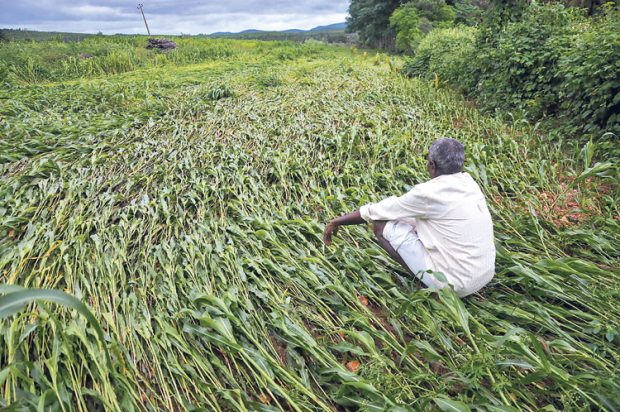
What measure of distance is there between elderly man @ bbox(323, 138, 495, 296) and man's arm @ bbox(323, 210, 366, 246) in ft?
0.80

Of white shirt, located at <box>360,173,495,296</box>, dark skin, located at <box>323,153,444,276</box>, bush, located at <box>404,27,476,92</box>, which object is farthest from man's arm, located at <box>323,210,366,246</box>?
bush, located at <box>404,27,476,92</box>

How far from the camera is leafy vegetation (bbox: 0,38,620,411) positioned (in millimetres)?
1601

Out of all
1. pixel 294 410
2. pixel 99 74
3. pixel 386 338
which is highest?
pixel 99 74

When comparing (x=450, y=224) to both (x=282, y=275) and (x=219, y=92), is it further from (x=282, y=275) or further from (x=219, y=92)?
(x=219, y=92)

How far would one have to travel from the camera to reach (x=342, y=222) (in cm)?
242

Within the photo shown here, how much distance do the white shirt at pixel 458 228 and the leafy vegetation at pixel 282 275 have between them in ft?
0.74

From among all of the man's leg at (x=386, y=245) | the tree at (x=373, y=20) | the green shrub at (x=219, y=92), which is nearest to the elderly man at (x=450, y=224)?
the man's leg at (x=386, y=245)

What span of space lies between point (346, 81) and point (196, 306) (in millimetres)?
6604

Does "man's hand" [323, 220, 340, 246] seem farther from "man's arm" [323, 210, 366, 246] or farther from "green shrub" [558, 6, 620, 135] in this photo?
"green shrub" [558, 6, 620, 135]

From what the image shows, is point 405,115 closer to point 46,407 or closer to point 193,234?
point 193,234

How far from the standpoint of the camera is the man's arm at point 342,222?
7.77ft

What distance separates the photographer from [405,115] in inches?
203

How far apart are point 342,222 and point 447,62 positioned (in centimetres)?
584

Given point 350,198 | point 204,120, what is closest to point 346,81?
point 204,120
